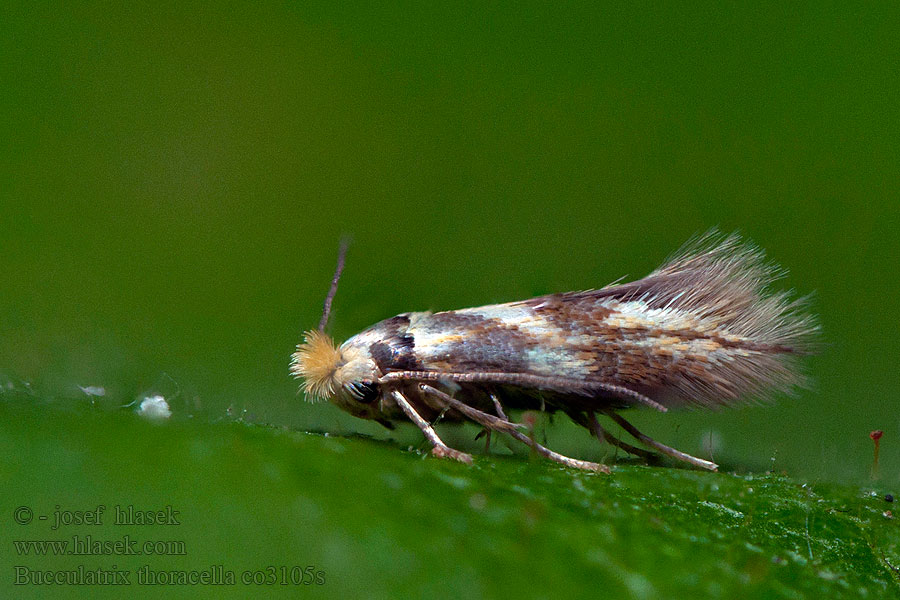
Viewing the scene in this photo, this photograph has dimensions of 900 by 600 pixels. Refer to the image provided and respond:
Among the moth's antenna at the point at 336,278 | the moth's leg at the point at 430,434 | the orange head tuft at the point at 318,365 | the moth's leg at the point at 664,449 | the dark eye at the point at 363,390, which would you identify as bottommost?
the moth's leg at the point at 664,449

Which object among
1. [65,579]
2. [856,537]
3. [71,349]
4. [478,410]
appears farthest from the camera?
[71,349]

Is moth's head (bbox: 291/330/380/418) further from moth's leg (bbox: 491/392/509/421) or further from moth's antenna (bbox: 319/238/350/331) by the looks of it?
moth's leg (bbox: 491/392/509/421)

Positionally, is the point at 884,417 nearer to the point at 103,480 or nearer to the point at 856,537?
the point at 856,537

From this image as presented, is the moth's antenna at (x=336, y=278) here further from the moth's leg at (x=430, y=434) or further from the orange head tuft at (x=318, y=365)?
the moth's leg at (x=430, y=434)

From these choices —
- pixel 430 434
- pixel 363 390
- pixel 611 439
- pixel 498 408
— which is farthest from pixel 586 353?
pixel 363 390

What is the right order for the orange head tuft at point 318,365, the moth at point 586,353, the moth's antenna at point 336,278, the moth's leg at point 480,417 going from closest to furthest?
the moth's leg at point 480,417 → the moth at point 586,353 → the orange head tuft at point 318,365 → the moth's antenna at point 336,278

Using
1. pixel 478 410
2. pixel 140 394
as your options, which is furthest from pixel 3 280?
pixel 478 410

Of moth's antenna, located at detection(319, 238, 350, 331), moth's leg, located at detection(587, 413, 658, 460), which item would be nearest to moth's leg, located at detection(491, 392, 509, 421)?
moth's leg, located at detection(587, 413, 658, 460)

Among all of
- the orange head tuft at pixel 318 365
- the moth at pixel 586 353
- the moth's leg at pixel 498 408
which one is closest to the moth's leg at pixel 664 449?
the moth at pixel 586 353
